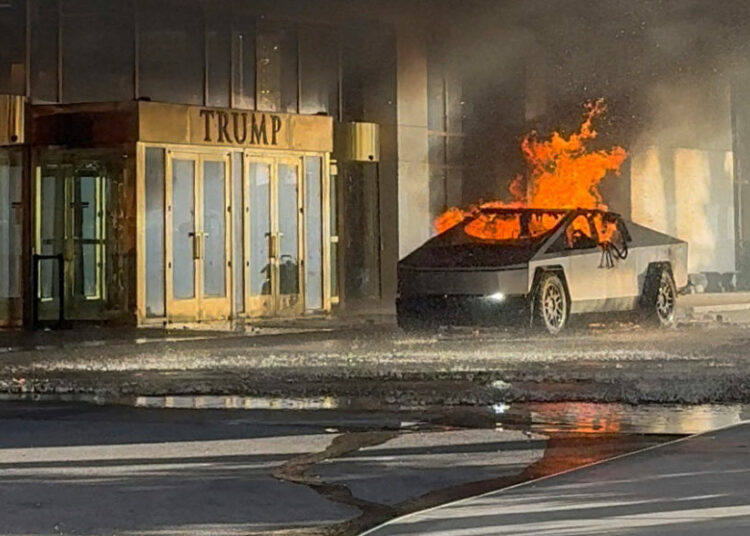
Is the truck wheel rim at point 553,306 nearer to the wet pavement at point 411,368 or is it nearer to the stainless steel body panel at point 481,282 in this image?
the wet pavement at point 411,368

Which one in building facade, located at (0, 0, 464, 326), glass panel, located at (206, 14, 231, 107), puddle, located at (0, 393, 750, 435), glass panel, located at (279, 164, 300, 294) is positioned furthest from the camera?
glass panel, located at (279, 164, 300, 294)

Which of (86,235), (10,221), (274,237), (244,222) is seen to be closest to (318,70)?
(274,237)

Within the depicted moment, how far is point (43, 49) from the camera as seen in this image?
2453 cm

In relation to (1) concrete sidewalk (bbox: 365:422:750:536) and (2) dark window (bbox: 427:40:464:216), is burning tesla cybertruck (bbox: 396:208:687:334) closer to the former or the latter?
(2) dark window (bbox: 427:40:464:216)

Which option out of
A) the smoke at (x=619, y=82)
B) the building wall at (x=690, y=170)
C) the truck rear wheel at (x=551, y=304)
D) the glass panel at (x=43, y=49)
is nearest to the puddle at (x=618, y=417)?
the truck rear wheel at (x=551, y=304)

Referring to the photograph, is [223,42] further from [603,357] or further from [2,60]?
[603,357]

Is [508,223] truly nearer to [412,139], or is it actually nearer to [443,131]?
[412,139]

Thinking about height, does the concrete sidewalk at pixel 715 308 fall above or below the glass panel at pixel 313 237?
below

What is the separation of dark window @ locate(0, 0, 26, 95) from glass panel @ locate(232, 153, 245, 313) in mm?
3606

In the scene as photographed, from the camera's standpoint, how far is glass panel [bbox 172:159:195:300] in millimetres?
24734

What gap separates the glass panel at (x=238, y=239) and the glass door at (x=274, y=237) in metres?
0.14

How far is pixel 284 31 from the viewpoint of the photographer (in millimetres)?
27734

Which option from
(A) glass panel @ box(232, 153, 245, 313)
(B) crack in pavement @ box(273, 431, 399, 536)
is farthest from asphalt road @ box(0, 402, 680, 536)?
(A) glass panel @ box(232, 153, 245, 313)

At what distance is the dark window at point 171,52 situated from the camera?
2558cm
